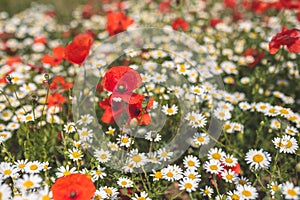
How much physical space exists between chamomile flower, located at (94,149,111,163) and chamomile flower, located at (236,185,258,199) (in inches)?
27.5

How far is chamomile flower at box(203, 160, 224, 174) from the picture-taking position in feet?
6.36

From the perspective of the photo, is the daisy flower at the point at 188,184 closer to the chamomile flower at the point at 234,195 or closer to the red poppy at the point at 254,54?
the chamomile flower at the point at 234,195

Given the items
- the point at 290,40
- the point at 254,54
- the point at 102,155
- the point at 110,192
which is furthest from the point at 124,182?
the point at 254,54

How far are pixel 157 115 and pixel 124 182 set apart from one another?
1.84 ft

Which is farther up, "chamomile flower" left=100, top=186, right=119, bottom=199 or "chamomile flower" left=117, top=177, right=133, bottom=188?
"chamomile flower" left=117, top=177, right=133, bottom=188

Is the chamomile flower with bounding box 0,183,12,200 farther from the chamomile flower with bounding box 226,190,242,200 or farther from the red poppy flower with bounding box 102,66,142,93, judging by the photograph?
the chamomile flower with bounding box 226,190,242,200

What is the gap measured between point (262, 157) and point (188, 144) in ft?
1.48

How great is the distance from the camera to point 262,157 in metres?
1.97

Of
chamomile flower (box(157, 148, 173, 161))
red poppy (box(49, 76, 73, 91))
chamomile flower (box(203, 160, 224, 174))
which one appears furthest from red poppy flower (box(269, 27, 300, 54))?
red poppy (box(49, 76, 73, 91))

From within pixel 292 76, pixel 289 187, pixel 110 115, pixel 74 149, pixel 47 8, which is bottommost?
pixel 289 187

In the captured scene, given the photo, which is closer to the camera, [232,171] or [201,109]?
[232,171]

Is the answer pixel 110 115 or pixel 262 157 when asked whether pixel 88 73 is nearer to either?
pixel 110 115

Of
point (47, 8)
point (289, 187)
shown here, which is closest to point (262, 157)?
point (289, 187)

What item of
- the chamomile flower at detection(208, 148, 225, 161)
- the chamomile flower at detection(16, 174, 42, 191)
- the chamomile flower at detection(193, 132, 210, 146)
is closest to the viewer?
the chamomile flower at detection(16, 174, 42, 191)
